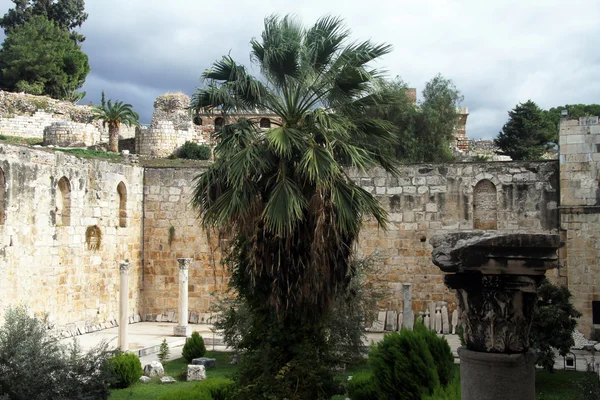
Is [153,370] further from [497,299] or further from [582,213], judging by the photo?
[582,213]

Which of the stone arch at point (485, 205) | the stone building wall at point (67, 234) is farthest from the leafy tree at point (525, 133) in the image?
the stone building wall at point (67, 234)

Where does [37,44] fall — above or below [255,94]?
above

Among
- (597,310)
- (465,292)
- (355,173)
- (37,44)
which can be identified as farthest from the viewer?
(37,44)

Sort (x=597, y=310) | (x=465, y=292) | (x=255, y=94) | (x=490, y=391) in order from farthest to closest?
1. (x=597, y=310)
2. (x=255, y=94)
3. (x=465, y=292)
4. (x=490, y=391)

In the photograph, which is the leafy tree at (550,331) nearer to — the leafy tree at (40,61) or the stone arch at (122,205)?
the stone arch at (122,205)

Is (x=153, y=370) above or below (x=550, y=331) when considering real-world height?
below

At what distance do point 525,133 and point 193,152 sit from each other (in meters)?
20.9

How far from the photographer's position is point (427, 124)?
3506 centimetres

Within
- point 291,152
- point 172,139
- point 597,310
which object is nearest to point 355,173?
point 597,310

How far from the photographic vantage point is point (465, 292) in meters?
5.49

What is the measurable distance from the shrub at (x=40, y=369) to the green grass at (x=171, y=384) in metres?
2.02

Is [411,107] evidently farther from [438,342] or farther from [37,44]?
[37,44]

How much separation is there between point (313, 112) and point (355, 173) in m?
9.14

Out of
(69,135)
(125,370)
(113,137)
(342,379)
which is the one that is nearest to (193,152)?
(113,137)
